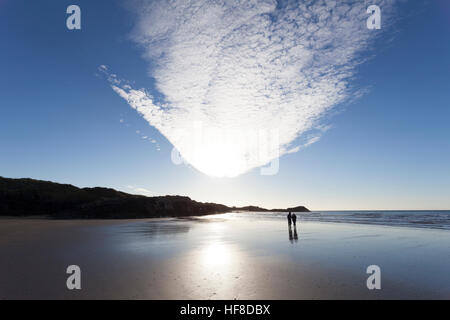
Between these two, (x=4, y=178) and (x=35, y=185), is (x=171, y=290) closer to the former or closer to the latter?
(x=35, y=185)

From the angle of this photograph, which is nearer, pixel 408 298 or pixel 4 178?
pixel 408 298

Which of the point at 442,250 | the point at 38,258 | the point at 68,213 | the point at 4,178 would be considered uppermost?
the point at 4,178

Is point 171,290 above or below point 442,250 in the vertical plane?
above

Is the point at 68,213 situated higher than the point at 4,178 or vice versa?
the point at 4,178

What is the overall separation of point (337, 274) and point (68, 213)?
7588cm

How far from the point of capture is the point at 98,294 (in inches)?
290

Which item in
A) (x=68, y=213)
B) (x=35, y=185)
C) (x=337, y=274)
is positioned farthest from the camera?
(x=35, y=185)

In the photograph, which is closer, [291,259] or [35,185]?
[291,259]

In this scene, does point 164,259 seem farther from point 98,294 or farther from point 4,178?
point 4,178

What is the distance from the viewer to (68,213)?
6456 cm

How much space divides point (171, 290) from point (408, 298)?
7985 mm
